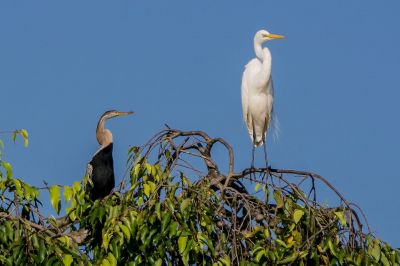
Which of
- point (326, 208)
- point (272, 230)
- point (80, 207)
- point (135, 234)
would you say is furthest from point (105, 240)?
point (326, 208)

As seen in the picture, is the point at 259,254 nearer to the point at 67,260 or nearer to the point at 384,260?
the point at 384,260

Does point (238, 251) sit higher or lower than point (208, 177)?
lower

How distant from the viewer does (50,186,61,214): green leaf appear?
5.59 meters

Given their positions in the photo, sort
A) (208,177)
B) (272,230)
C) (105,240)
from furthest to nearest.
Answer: (208,177) < (272,230) < (105,240)

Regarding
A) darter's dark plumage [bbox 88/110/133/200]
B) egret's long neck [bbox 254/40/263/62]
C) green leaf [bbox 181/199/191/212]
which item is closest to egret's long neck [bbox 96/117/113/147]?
darter's dark plumage [bbox 88/110/133/200]

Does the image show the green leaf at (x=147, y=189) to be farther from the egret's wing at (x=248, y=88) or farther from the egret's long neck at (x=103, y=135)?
the egret's wing at (x=248, y=88)

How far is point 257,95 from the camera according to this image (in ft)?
30.7

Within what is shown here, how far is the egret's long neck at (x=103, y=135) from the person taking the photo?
8.72 m

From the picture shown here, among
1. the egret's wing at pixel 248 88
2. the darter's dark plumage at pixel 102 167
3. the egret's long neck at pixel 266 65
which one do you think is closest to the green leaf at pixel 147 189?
the darter's dark plumage at pixel 102 167

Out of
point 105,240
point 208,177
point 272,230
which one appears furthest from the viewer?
point 208,177

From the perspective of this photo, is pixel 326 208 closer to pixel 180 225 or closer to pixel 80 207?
pixel 180 225

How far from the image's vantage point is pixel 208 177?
19.9 feet

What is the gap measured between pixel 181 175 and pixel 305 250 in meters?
0.85

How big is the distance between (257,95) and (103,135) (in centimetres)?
152
